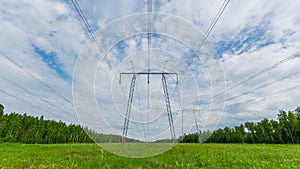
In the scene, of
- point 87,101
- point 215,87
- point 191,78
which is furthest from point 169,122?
Result: point 87,101

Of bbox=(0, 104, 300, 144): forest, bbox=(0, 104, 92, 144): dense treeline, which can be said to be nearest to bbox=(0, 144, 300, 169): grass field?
bbox=(0, 104, 300, 144): forest

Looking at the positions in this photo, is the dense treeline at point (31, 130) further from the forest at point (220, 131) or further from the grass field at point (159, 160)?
the grass field at point (159, 160)

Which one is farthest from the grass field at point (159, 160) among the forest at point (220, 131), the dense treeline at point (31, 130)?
the dense treeline at point (31, 130)

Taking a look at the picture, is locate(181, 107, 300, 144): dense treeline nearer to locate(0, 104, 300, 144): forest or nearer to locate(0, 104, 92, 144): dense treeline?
locate(0, 104, 300, 144): forest

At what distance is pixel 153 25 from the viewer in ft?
26.2

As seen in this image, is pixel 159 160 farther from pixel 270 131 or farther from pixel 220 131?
pixel 220 131

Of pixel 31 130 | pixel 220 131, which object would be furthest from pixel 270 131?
pixel 31 130

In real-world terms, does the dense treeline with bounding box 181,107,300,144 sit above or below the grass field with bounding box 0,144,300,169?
above

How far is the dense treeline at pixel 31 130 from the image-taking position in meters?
56.1

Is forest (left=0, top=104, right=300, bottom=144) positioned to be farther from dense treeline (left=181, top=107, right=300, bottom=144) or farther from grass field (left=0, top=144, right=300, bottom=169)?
grass field (left=0, top=144, right=300, bottom=169)

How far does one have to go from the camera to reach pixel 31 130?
206 feet

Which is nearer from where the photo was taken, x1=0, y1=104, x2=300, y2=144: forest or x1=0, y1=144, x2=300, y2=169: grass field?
x1=0, y1=144, x2=300, y2=169: grass field

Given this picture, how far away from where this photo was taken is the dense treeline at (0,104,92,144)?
184 ft

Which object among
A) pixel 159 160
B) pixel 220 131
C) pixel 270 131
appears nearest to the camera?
pixel 159 160
